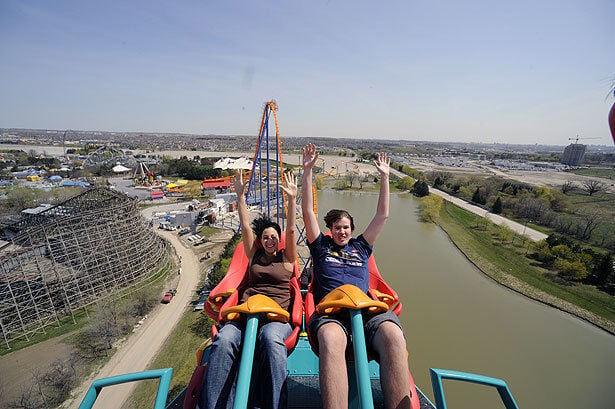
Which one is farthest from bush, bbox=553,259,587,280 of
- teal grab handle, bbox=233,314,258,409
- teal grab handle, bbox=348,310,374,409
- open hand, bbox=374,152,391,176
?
teal grab handle, bbox=233,314,258,409

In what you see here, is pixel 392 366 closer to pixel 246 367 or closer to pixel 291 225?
pixel 246 367

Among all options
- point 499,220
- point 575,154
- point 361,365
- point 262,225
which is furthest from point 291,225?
point 575,154

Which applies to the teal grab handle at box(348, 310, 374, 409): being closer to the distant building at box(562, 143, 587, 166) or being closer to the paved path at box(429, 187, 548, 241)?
the paved path at box(429, 187, 548, 241)

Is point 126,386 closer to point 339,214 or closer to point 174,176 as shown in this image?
point 339,214

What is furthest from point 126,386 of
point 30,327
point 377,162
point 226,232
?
point 226,232

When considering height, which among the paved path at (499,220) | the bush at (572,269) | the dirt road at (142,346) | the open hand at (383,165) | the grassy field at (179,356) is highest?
the open hand at (383,165)

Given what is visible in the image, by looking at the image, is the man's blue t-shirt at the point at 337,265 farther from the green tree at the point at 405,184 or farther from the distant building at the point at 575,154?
the distant building at the point at 575,154

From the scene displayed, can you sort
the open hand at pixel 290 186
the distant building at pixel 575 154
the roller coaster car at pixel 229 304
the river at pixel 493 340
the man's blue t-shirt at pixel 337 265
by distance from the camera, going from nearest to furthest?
the roller coaster car at pixel 229 304 → the man's blue t-shirt at pixel 337 265 → the open hand at pixel 290 186 → the river at pixel 493 340 → the distant building at pixel 575 154

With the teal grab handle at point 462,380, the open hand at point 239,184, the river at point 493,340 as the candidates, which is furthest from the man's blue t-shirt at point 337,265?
the river at point 493,340
